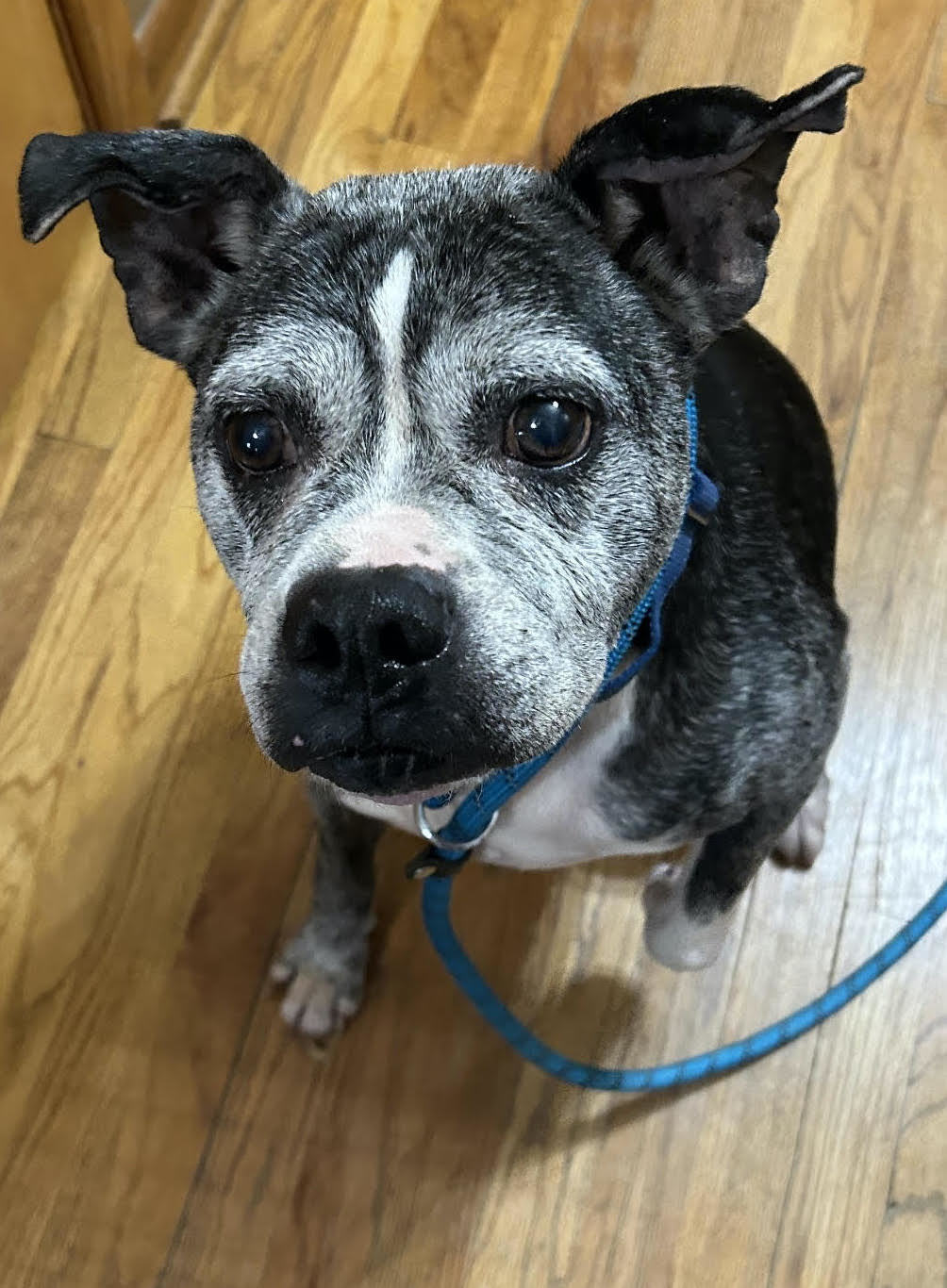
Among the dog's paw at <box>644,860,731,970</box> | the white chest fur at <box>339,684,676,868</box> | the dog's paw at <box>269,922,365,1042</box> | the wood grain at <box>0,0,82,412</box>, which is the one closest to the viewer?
the white chest fur at <box>339,684,676,868</box>

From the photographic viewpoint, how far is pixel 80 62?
3055mm

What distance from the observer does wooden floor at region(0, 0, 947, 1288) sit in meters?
2.37

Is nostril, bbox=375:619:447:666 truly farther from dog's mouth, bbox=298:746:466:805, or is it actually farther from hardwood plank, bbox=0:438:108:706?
hardwood plank, bbox=0:438:108:706

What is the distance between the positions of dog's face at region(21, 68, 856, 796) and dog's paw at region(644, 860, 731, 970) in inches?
31.1

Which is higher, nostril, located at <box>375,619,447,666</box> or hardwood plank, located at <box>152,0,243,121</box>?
nostril, located at <box>375,619,447,666</box>

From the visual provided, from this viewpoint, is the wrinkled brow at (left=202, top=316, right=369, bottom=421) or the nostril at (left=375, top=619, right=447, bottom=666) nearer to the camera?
the nostril at (left=375, top=619, right=447, bottom=666)

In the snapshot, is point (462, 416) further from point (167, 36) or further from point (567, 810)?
point (167, 36)

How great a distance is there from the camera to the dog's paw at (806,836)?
8.36 ft

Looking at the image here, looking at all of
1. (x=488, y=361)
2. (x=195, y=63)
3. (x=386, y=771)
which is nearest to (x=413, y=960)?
(x=386, y=771)

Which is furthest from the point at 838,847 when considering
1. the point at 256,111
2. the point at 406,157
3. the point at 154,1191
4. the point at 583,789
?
the point at 256,111

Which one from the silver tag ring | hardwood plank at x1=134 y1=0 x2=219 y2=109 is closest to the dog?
the silver tag ring

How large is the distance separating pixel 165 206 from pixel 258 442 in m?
0.30

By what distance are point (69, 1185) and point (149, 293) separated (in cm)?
162

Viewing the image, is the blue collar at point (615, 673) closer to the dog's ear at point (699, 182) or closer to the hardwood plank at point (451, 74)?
the dog's ear at point (699, 182)
